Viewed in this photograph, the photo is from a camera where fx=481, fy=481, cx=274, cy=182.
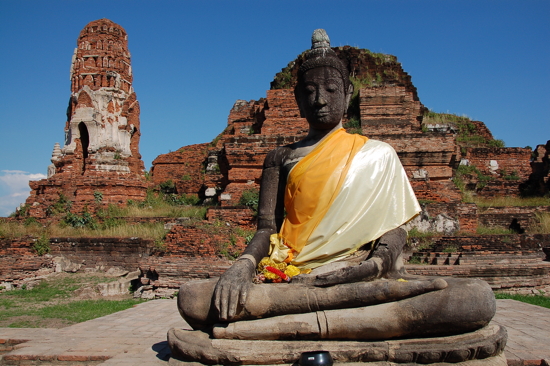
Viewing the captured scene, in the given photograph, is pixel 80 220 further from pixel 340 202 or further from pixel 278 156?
pixel 340 202

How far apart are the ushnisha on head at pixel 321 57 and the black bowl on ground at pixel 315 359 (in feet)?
7.81

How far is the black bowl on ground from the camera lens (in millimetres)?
2929

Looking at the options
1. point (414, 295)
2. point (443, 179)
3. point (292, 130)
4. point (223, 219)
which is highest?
point (292, 130)

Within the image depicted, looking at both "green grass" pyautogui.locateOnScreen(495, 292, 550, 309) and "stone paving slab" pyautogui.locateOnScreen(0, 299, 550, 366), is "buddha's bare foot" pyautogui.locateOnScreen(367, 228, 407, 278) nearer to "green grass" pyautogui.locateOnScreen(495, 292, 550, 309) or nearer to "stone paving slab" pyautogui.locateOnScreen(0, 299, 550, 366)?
"stone paving slab" pyautogui.locateOnScreen(0, 299, 550, 366)

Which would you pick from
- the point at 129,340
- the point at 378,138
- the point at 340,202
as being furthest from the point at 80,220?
the point at 340,202

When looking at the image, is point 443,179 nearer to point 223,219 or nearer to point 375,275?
point 223,219

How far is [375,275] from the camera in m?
3.40

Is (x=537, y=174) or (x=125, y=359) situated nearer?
(x=125, y=359)

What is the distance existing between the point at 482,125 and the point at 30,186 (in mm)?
19549

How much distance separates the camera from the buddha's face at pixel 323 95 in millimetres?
4184

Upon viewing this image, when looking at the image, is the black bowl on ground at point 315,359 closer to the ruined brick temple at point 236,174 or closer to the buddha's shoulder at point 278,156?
the buddha's shoulder at point 278,156

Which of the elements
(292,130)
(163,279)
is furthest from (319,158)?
(292,130)

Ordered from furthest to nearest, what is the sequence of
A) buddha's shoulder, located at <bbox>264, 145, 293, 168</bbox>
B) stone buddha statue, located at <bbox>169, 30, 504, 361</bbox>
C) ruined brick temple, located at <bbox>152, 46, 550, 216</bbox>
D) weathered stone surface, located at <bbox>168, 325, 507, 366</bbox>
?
ruined brick temple, located at <bbox>152, 46, 550, 216</bbox>, buddha's shoulder, located at <bbox>264, 145, 293, 168</bbox>, stone buddha statue, located at <bbox>169, 30, 504, 361</bbox>, weathered stone surface, located at <bbox>168, 325, 507, 366</bbox>

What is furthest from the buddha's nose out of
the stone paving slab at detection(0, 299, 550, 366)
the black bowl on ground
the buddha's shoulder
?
the stone paving slab at detection(0, 299, 550, 366)
